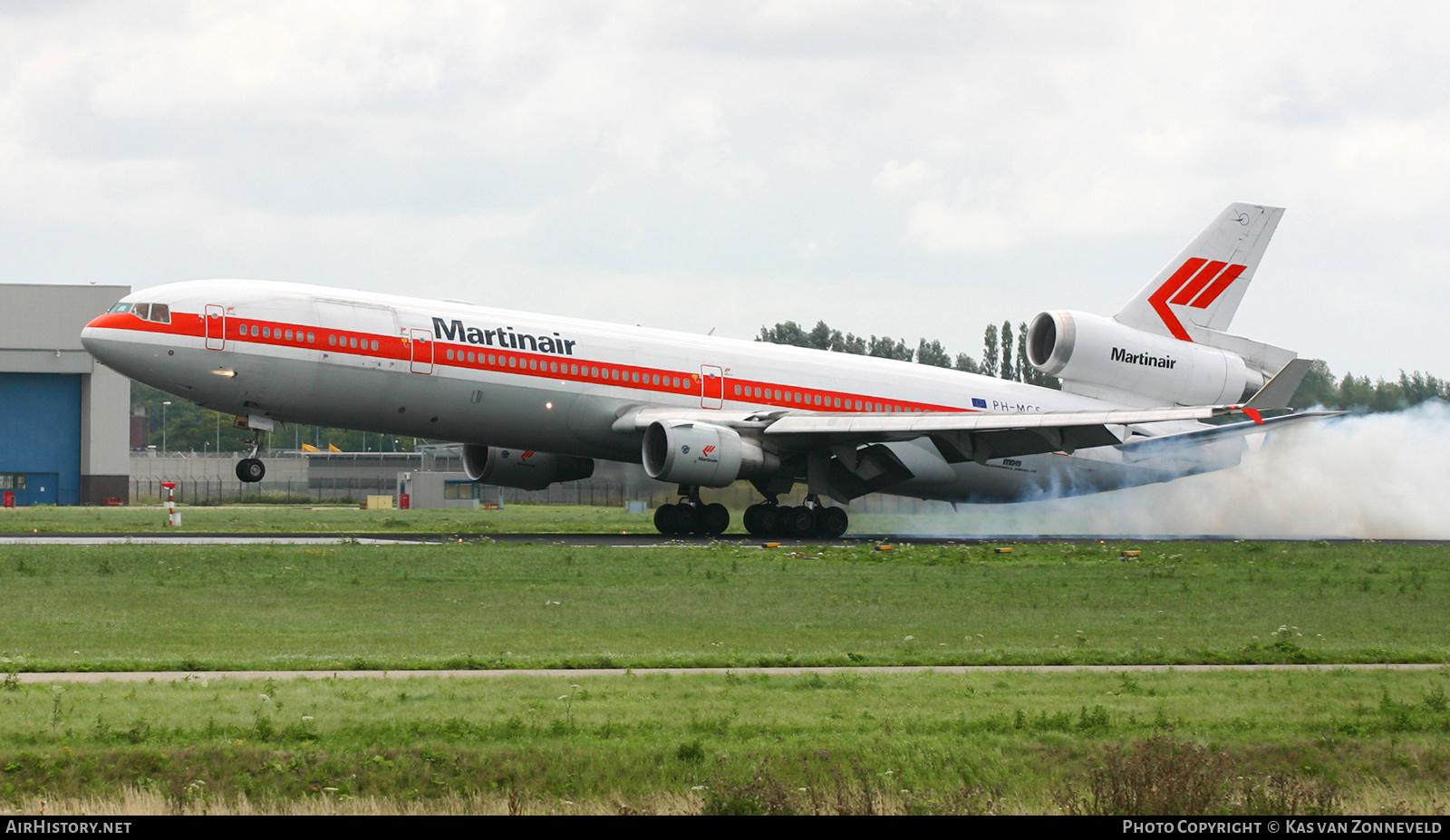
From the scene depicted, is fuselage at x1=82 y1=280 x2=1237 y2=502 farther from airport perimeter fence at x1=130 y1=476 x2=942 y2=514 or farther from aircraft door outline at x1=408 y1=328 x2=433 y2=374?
airport perimeter fence at x1=130 y1=476 x2=942 y2=514

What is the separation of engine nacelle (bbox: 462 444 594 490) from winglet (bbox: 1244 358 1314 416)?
1633cm

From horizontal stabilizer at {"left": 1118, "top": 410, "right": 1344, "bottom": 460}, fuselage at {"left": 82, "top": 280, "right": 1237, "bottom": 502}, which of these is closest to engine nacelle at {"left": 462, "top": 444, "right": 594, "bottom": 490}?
fuselage at {"left": 82, "top": 280, "right": 1237, "bottom": 502}

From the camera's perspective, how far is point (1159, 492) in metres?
41.2

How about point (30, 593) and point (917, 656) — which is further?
point (30, 593)

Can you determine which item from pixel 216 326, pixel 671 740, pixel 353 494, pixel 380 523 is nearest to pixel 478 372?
pixel 216 326

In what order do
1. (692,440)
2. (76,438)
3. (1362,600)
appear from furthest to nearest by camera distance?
(76,438) → (692,440) → (1362,600)

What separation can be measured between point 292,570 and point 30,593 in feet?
14.1

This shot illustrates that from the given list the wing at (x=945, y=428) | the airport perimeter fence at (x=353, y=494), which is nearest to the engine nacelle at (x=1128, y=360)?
the wing at (x=945, y=428)

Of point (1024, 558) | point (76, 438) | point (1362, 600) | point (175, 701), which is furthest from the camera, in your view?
point (76, 438)

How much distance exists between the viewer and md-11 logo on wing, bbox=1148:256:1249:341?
132ft

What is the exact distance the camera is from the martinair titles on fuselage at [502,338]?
3244 centimetres

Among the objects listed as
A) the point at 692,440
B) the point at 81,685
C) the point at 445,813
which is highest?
the point at 692,440
